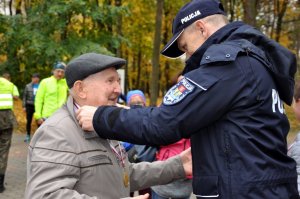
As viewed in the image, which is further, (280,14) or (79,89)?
(280,14)

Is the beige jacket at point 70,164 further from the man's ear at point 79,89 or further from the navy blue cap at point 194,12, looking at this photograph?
the navy blue cap at point 194,12

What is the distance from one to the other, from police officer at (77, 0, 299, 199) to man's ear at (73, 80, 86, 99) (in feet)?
1.34

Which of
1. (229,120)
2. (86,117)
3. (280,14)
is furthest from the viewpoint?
(280,14)

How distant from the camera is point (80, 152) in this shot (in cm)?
246

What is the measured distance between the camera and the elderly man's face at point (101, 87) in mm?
2670

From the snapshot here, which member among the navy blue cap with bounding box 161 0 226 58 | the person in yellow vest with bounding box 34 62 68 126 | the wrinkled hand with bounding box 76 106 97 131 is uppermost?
the navy blue cap with bounding box 161 0 226 58

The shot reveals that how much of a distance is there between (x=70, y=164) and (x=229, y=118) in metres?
0.83

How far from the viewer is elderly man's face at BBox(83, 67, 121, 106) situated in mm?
2670

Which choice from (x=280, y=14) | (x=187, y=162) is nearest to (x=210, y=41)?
(x=187, y=162)

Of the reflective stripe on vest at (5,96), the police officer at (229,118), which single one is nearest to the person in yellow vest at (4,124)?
the reflective stripe on vest at (5,96)

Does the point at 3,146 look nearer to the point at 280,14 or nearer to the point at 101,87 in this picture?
the point at 101,87

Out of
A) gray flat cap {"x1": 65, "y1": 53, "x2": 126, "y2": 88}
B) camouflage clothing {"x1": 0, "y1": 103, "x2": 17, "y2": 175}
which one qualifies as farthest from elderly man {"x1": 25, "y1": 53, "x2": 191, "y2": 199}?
camouflage clothing {"x1": 0, "y1": 103, "x2": 17, "y2": 175}

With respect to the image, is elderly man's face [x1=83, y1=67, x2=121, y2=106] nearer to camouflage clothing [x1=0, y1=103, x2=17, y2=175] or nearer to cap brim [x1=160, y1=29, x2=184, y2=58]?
cap brim [x1=160, y1=29, x2=184, y2=58]

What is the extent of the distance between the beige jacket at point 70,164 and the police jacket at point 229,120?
28 cm
